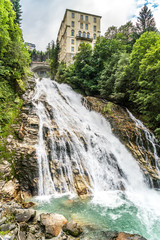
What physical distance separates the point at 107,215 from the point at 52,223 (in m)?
2.83

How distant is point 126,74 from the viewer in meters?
16.3

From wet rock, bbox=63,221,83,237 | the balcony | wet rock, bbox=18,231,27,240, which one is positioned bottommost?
wet rock, bbox=63,221,83,237

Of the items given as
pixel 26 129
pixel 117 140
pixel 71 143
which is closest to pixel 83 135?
pixel 71 143

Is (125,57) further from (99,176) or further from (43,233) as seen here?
(43,233)

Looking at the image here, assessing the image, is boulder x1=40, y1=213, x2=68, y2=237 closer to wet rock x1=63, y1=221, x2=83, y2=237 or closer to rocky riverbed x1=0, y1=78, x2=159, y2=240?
rocky riverbed x1=0, y1=78, x2=159, y2=240

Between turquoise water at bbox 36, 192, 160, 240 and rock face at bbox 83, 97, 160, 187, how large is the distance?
360 centimetres

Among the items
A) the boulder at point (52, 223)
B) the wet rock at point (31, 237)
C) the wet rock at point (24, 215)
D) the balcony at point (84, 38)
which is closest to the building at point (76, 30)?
the balcony at point (84, 38)

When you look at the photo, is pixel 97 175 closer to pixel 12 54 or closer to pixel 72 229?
pixel 72 229

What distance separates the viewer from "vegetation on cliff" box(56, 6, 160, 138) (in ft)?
44.6

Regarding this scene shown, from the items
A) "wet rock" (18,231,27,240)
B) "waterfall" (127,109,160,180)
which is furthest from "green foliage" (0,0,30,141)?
"waterfall" (127,109,160,180)

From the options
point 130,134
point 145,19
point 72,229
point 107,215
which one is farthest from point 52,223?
point 145,19

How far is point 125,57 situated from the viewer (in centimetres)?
1764

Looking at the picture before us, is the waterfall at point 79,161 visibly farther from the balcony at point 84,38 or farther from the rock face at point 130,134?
the balcony at point 84,38

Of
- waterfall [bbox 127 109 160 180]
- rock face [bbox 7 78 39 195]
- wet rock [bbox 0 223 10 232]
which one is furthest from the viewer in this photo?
waterfall [bbox 127 109 160 180]
